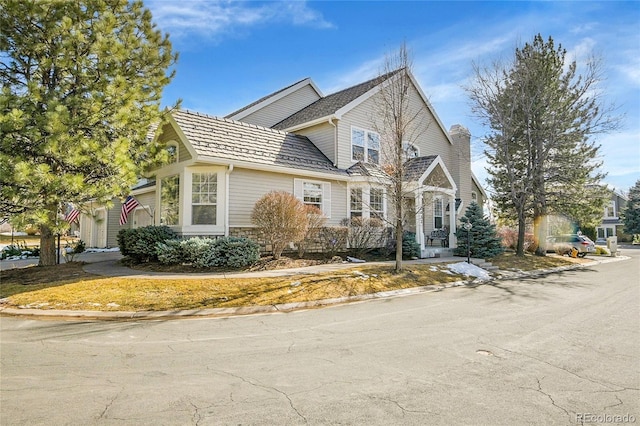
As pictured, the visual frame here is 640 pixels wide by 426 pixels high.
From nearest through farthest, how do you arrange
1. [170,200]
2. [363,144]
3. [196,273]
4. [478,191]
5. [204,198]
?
[196,273] < [204,198] < [170,200] < [363,144] < [478,191]

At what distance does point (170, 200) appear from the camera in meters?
14.5

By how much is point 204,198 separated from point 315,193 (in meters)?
4.96

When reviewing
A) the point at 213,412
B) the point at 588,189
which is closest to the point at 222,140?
the point at 213,412

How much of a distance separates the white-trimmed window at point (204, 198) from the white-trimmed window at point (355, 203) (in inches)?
258

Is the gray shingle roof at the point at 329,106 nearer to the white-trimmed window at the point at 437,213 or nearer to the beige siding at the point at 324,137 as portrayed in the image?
the beige siding at the point at 324,137

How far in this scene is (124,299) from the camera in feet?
26.5

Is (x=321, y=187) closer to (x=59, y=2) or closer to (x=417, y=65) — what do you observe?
(x=417, y=65)

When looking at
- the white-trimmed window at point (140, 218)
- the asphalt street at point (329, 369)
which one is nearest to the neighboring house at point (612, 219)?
the asphalt street at point (329, 369)

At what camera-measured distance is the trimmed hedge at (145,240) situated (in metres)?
12.8

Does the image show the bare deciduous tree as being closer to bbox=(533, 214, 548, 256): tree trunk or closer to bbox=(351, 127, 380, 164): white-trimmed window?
bbox=(351, 127, 380, 164): white-trimmed window

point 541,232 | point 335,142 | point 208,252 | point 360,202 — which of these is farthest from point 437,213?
point 208,252

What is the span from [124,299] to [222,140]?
7.83m

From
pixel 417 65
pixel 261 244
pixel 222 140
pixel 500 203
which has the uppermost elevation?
pixel 417 65

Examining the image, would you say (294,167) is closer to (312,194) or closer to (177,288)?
(312,194)
